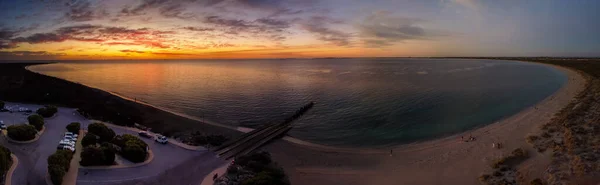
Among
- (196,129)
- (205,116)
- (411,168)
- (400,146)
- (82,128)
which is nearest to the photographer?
(411,168)

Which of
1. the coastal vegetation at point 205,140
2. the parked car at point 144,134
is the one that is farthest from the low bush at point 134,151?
the parked car at point 144,134

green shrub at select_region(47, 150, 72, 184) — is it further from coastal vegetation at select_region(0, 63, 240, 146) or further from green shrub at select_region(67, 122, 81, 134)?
coastal vegetation at select_region(0, 63, 240, 146)

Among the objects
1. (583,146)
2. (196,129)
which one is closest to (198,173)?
(196,129)

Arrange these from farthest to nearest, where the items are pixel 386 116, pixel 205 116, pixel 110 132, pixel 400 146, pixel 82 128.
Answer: pixel 205 116 < pixel 386 116 < pixel 82 128 < pixel 400 146 < pixel 110 132

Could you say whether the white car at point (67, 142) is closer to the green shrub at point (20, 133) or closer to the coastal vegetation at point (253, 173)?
the green shrub at point (20, 133)

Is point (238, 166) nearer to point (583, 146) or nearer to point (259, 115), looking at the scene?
point (259, 115)

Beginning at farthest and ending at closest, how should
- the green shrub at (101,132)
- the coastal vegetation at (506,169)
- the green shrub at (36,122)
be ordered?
the green shrub at (36,122), the green shrub at (101,132), the coastal vegetation at (506,169)

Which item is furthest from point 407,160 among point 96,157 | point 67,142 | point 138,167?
point 67,142

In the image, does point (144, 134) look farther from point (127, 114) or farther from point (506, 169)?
point (506, 169)
